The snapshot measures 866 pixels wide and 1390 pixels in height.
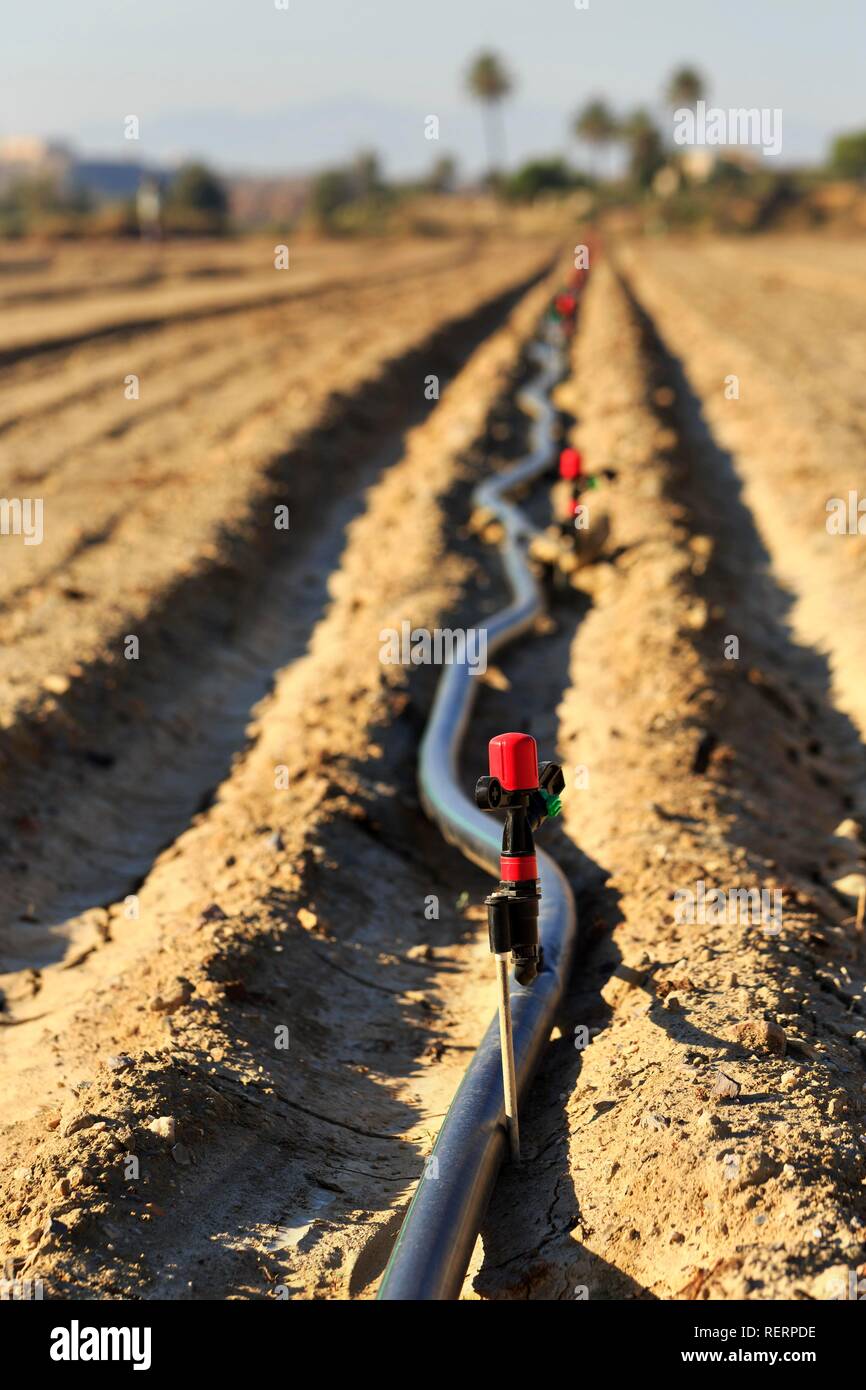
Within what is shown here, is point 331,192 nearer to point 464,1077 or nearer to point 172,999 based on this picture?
point 172,999

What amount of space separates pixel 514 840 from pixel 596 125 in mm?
130608

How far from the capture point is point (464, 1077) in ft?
14.4

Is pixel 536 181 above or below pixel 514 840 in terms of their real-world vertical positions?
above

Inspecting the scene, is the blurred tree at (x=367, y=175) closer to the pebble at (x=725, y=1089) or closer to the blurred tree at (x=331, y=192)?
the blurred tree at (x=331, y=192)

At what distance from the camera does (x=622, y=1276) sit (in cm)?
368

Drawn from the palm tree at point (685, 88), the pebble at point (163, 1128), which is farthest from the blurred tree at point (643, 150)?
the pebble at point (163, 1128)

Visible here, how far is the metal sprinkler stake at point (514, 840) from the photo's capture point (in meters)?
3.95

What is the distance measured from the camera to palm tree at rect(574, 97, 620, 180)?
12388cm

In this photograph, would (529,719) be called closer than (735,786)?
No

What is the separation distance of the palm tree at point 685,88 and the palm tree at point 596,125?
946cm

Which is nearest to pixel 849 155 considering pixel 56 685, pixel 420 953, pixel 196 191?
pixel 196 191

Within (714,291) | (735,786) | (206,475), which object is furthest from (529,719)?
(714,291)

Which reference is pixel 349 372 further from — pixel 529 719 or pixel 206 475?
pixel 529 719
